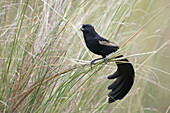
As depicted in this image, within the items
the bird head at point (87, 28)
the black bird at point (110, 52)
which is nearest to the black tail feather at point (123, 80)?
the black bird at point (110, 52)

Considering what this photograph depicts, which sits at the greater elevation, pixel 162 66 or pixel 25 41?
pixel 25 41

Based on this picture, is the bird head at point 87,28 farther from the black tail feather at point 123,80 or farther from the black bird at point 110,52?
the black tail feather at point 123,80

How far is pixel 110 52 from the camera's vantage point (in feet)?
3.39

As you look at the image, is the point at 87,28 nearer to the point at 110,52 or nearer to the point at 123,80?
the point at 110,52

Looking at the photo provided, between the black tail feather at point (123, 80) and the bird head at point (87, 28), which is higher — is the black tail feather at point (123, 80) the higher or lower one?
the lower one

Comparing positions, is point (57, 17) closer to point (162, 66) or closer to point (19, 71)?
point (19, 71)

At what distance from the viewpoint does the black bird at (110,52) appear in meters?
1.00

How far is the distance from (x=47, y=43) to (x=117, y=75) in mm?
419

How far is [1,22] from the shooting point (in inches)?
61.9

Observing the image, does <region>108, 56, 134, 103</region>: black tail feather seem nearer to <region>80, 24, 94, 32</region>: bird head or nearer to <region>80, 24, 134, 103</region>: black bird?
<region>80, 24, 134, 103</region>: black bird

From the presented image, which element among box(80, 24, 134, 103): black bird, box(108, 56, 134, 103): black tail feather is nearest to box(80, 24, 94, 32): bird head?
box(80, 24, 134, 103): black bird

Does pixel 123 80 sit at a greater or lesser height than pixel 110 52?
lesser

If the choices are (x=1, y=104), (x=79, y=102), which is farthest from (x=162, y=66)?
(x=1, y=104)

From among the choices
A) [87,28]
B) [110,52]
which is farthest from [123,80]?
[87,28]
